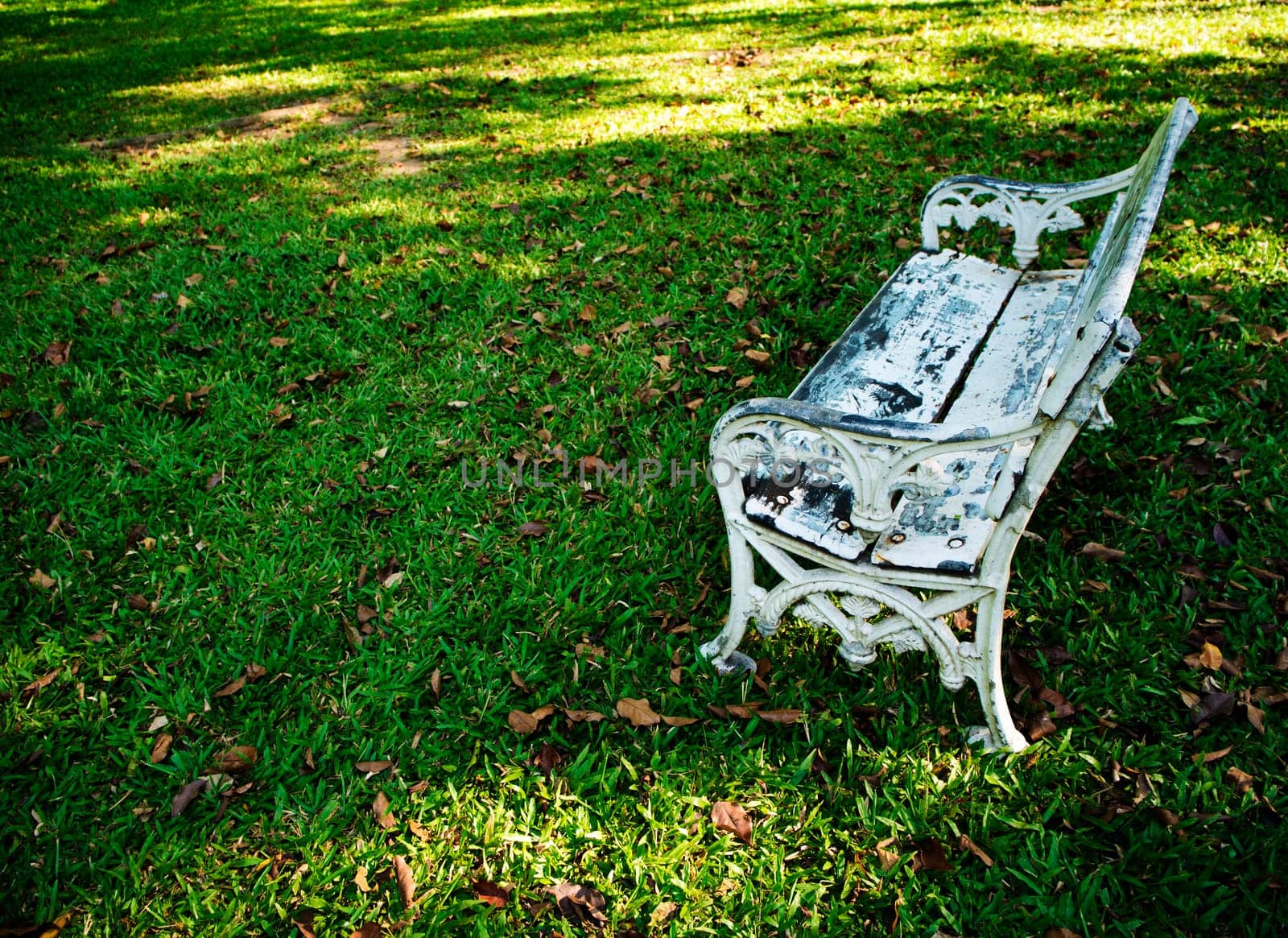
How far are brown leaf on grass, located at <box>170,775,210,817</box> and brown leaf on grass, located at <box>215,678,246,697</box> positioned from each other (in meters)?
0.31

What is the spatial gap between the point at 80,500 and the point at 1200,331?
522cm

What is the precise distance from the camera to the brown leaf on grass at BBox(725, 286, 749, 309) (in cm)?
439

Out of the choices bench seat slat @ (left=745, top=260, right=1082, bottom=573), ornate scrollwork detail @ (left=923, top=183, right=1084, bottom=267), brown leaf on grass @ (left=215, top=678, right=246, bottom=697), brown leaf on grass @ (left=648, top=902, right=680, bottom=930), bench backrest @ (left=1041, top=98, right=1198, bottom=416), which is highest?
bench backrest @ (left=1041, top=98, right=1198, bottom=416)

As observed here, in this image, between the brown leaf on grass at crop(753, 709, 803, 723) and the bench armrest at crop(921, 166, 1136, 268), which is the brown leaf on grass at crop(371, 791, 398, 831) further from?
the bench armrest at crop(921, 166, 1136, 268)

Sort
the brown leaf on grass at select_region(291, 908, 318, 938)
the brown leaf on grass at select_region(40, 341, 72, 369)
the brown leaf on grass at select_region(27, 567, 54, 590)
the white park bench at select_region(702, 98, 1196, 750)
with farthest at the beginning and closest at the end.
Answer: the brown leaf on grass at select_region(40, 341, 72, 369) → the brown leaf on grass at select_region(27, 567, 54, 590) → the brown leaf on grass at select_region(291, 908, 318, 938) → the white park bench at select_region(702, 98, 1196, 750)

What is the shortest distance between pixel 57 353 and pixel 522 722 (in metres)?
3.62

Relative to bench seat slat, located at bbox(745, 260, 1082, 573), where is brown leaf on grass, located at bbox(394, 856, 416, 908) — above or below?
below

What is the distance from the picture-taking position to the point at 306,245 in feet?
17.3

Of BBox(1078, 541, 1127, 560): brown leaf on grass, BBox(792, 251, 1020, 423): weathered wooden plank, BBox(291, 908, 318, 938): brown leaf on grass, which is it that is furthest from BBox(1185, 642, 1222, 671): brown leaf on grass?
BBox(291, 908, 318, 938): brown leaf on grass

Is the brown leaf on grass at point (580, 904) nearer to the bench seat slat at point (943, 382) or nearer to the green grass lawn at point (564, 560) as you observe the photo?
the green grass lawn at point (564, 560)

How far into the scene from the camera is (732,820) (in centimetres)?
→ 220

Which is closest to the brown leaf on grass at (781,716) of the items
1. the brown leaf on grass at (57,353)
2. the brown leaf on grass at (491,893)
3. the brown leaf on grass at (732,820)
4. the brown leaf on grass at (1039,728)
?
the brown leaf on grass at (732,820)

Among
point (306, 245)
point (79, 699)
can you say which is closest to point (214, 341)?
point (306, 245)

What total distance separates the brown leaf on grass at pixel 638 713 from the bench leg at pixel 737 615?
10.3 inches
